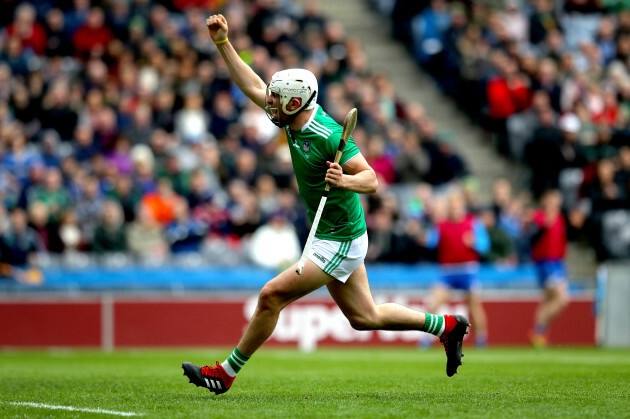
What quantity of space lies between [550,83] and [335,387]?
560 inches

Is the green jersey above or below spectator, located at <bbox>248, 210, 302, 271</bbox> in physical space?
above

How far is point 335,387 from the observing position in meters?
9.10

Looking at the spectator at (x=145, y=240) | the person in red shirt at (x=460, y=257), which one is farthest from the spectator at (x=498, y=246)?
the spectator at (x=145, y=240)

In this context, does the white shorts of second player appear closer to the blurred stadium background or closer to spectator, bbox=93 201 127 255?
the blurred stadium background

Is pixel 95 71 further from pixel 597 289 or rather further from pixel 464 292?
pixel 597 289

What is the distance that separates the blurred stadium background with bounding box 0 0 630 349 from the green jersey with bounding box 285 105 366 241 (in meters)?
9.01

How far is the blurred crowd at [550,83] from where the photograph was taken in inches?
775

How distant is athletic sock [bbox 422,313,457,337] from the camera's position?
27.9 ft

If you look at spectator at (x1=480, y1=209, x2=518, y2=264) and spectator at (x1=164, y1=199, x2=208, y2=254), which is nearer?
spectator at (x1=164, y1=199, x2=208, y2=254)

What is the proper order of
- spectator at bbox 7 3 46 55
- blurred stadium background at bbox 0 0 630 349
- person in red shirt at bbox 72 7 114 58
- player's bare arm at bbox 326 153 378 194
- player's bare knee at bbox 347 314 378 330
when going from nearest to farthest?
player's bare arm at bbox 326 153 378 194 → player's bare knee at bbox 347 314 378 330 → blurred stadium background at bbox 0 0 630 349 → spectator at bbox 7 3 46 55 → person in red shirt at bbox 72 7 114 58

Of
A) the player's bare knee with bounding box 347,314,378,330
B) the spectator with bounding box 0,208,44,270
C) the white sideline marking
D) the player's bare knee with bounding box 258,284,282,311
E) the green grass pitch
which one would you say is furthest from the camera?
the spectator with bounding box 0,208,44,270

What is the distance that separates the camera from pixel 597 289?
18.0m

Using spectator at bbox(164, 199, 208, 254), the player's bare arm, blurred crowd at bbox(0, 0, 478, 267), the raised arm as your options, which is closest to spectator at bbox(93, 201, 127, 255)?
blurred crowd at bbox(0, 0, 478, 267)

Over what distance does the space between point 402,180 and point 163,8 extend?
20.6 feet
